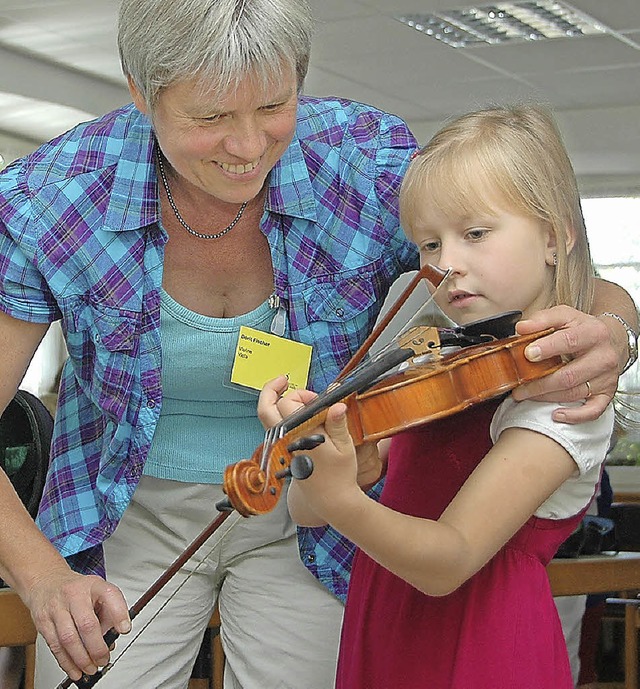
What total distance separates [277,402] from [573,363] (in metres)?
0.38

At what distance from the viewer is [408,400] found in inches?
46.8

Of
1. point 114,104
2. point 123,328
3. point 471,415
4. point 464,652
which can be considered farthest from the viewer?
point 114,104

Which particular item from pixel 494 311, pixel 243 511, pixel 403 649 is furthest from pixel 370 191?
pixel 243 511

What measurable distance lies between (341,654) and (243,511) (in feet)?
1.92

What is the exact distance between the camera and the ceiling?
19.7 ft

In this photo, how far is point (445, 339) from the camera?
138 centimetres

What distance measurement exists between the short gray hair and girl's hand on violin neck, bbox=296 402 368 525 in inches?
19.4

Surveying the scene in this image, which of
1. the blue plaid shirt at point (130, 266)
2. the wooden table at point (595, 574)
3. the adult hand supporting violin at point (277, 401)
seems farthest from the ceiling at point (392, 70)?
the adult hand supporting violin at point (277, 401)

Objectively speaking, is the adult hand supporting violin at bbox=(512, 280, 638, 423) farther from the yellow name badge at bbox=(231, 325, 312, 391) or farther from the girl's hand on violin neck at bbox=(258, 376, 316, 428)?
Answer: the yellow name badge at bbox=(231, 325, 312, 391)

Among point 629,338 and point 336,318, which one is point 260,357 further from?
point 629,338

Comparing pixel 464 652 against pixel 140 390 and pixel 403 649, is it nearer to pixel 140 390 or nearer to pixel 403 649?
pixel 403 649

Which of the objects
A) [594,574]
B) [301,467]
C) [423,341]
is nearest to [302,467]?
[301,467]

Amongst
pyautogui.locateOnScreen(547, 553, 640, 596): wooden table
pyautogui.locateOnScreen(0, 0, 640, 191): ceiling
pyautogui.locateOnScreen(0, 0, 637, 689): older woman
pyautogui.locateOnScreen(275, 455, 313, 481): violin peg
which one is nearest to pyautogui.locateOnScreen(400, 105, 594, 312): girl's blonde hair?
pyautogui.locateOnScreen(0, 0, 637, 689): older woman

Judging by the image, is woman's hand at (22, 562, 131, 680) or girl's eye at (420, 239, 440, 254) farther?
girl's eye at (420, 239, 440, 254)
